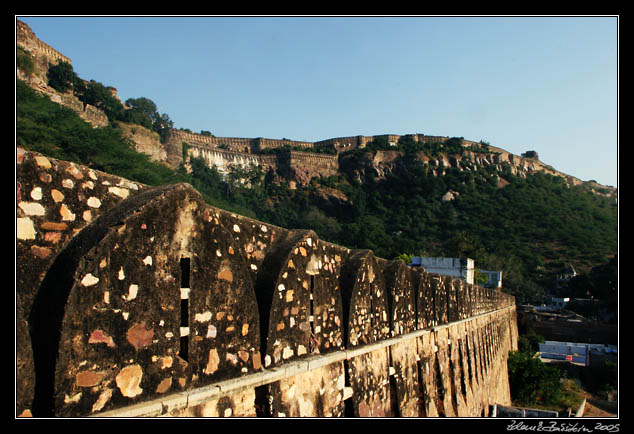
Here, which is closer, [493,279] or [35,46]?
[493,279]

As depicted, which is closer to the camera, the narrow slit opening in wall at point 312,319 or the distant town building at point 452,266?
the narrow slit opening in wall at point 312,319

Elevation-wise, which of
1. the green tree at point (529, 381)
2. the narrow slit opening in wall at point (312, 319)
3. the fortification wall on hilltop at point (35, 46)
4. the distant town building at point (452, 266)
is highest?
the fortification wall on hilltop at point (35, 46)

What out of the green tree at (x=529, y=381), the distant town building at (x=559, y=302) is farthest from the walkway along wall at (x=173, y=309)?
the distant town building at (x=559, y=302)

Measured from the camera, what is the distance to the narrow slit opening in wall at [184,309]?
277cm

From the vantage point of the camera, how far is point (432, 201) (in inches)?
3442

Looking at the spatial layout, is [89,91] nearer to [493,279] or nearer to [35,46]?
[35,46]

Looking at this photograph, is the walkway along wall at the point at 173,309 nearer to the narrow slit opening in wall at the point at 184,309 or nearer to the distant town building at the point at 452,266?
the narrow slit opening in wall at the point at 184,309

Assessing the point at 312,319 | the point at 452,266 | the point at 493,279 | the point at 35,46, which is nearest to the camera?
the point at 312,319

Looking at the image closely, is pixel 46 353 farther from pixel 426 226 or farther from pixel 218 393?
pixel 426 226

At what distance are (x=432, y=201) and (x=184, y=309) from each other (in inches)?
3440

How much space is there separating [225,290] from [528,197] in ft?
305

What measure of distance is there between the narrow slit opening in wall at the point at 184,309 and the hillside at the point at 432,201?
3201cm

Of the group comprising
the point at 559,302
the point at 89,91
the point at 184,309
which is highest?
the point at 89,91

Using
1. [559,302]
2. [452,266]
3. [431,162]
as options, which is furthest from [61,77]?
[431,162]
